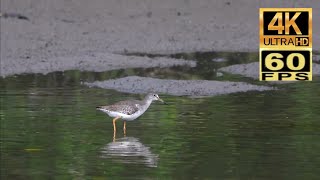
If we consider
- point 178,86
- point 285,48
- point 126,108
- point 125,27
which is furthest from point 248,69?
point 125,27

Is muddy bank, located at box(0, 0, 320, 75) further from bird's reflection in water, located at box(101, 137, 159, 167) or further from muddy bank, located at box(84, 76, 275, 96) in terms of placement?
bird's reflection in water, located at box(101, 137, 159, 167)

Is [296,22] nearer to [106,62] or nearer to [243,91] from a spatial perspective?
[106,62]

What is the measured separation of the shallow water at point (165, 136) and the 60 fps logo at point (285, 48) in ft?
4.61

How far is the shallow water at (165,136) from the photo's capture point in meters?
15.8

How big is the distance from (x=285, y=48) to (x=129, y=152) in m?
17.5

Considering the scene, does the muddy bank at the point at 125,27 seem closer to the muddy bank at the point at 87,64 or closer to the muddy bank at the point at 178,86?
the muddy bank at the point at 87,64

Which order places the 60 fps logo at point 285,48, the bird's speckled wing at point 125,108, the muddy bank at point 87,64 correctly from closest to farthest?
the bird's speckled wing at point 125,108 → the 60 fps logo at point 285,48 → the muddy bank at point 87,64

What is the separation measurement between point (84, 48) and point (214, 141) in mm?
21138

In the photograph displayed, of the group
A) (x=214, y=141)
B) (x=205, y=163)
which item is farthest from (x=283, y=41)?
(x=205, y=163)

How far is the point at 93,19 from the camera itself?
152 feet

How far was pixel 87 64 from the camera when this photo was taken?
1329 inches

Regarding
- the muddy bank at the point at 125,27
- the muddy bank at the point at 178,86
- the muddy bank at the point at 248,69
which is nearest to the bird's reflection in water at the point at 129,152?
the muddy bank at the point at 178,86

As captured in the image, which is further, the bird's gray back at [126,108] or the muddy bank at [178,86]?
the muddy bank at [178,86]

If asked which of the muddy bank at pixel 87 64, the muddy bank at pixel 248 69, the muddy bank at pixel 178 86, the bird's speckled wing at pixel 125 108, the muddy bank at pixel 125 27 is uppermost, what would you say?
the muddy bank at pixel 125 27
